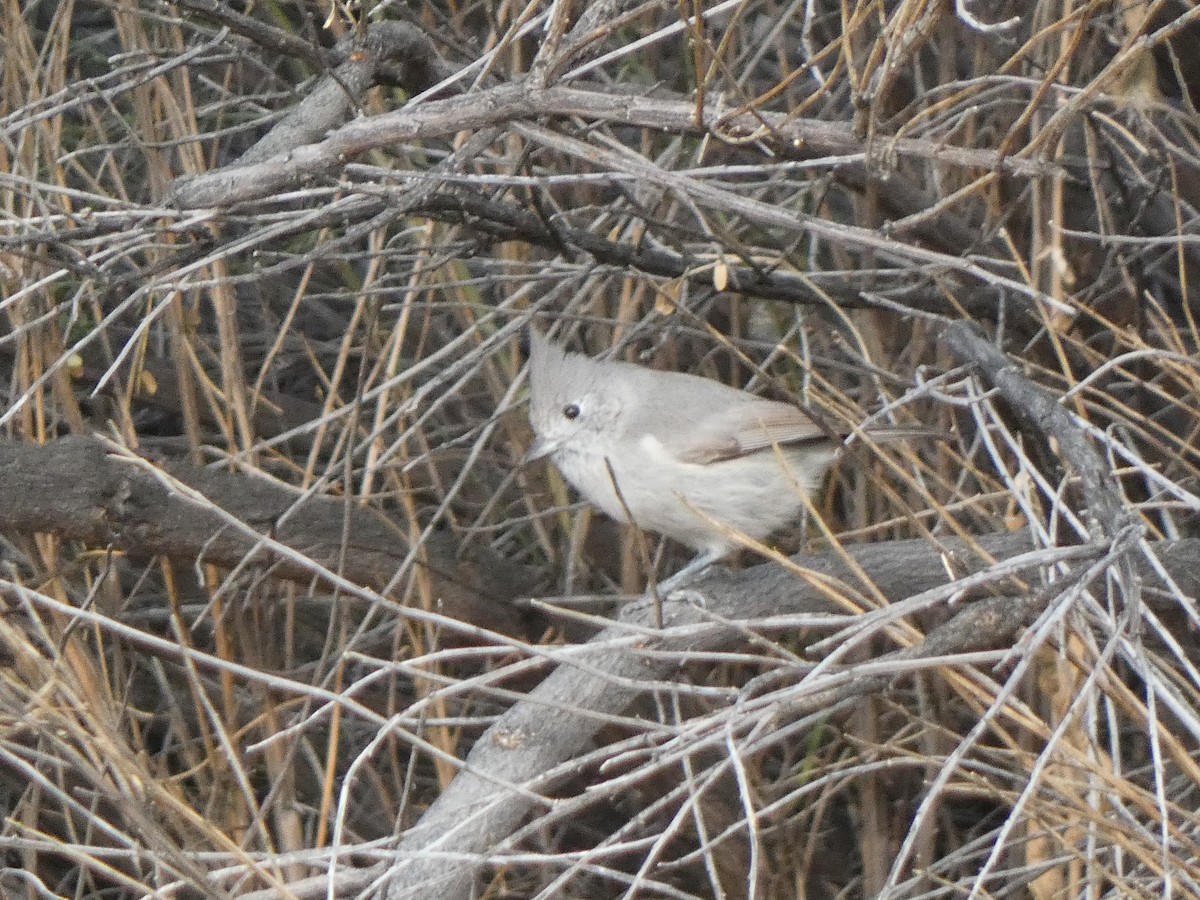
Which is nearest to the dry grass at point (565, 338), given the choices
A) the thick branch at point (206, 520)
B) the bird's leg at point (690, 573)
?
the thick branch at point (206, 520)

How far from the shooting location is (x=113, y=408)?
15.3 ft

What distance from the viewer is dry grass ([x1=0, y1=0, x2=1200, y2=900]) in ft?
10.2

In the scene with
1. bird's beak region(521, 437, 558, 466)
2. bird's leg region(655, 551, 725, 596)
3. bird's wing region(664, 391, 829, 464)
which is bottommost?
bird's leg region(655, 551, 725, 596)

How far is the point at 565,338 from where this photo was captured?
181 inches

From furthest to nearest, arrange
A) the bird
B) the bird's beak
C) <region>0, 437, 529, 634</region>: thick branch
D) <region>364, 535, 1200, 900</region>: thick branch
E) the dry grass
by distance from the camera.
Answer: the bird's beak, the bird, <region>0, 437, 529, 634</region>: thick branch, the dry grass, <region>364, 535, 1200, 900</region>: thick branch

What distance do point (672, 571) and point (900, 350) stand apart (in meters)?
1.05

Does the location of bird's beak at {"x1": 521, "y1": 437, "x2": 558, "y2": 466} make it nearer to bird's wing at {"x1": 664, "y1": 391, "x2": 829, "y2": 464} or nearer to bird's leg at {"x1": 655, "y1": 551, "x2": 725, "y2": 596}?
bird's wing at {"x1": 664, "y1": 391, "x2": 829, "y2": 464}

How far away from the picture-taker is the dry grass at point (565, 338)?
312 centimetres

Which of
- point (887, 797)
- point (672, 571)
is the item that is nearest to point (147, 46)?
point (672, 571)

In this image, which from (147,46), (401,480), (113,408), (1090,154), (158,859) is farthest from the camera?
(113,408)

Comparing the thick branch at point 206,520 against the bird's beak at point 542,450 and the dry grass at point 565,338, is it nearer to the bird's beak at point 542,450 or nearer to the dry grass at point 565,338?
the dry grass at point 565,338

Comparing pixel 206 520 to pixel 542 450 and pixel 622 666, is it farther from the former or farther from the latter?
pixel 622 666

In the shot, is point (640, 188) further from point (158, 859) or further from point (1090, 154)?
point (158, 859)

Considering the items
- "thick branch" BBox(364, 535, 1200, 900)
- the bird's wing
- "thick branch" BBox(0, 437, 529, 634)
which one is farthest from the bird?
"thick branch" BBox(0, 437, 529, 634)
